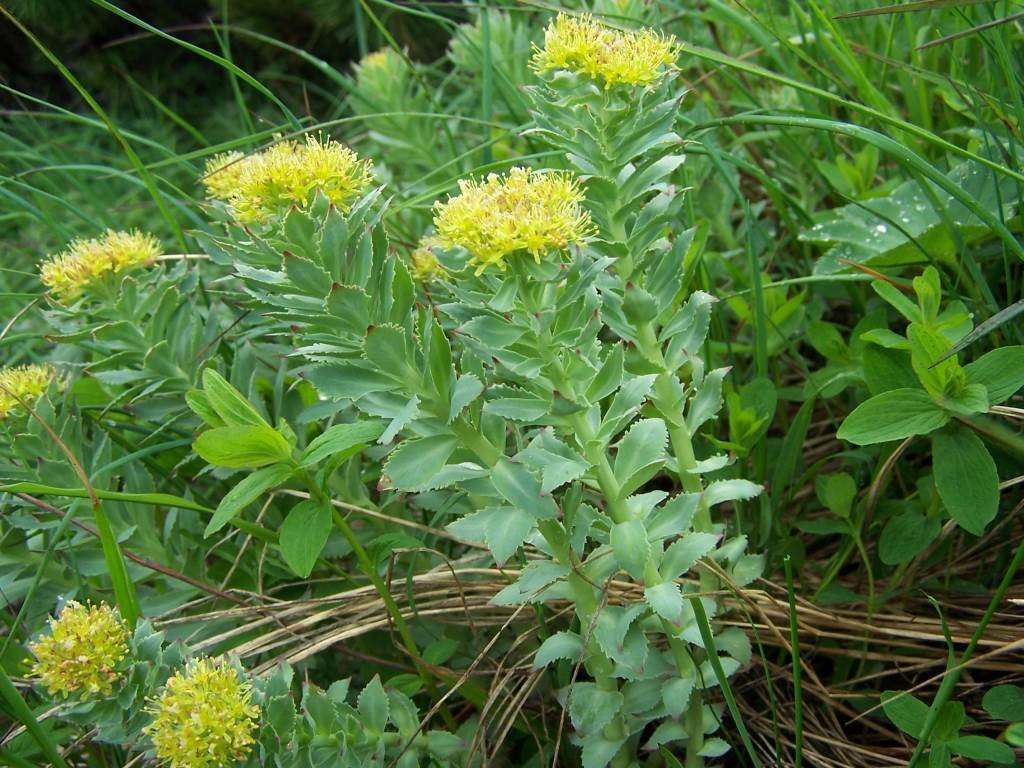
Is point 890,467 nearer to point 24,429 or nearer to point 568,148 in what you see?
point 568,148

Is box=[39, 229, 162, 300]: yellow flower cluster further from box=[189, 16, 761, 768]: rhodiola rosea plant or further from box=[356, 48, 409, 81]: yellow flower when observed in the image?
box=[356, 48, 409, 81]: yellow flower

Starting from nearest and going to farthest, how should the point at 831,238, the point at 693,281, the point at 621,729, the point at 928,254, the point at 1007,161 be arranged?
1. the point at 621,729
2. the point at 1007,161
3. the point at 928,254
4. the point at 831,238
5. the point at 693,281

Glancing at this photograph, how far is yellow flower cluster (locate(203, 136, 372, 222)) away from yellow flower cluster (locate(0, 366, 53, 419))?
0.69 meters

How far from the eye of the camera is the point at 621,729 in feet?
4.51

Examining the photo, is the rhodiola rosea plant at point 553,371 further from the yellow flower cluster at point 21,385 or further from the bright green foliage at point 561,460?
the yellow flower cluster at point 21,385

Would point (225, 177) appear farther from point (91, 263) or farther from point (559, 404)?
point (559, 404)

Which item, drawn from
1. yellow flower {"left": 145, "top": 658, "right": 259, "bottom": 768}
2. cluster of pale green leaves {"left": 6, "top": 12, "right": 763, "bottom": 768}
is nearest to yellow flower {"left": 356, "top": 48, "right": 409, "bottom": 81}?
cluster of pale green leaves {"left": 6, "top": 12, "right": 763, "bottom": 768}

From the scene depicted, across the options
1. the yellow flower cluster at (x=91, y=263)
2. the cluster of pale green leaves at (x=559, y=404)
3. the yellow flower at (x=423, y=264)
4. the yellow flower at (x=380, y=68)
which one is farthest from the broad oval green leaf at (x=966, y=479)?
the yellow flower at (x=380, y=68)

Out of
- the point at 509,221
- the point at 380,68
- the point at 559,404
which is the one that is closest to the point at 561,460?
the point at 559,404

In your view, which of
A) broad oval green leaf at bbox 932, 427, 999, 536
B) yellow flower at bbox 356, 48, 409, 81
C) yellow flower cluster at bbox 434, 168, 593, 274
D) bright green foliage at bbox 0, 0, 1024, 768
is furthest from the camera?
yellow flower at bbox 356, 48, 409, 81

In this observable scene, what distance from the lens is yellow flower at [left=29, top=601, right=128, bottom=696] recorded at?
122 centimetres

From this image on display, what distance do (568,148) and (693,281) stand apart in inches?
26.4

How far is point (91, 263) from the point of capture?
5.75 ft

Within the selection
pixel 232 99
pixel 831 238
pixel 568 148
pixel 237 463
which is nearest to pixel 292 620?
pixel 237 463
